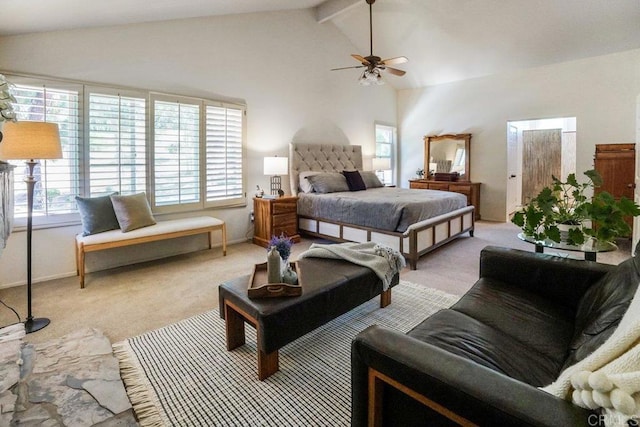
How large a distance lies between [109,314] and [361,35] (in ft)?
20.4

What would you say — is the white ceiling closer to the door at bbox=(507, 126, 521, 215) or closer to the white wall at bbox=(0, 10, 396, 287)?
the white wall at bbox=(0, 10, 396, 287)

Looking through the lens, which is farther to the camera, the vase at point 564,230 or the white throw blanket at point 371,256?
the white throw blanket at point 371,256

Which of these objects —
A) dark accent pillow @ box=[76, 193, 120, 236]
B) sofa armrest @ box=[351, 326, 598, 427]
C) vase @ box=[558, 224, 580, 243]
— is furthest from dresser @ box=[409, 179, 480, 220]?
sofa armrest @ box=[351, 326, 598, 427]

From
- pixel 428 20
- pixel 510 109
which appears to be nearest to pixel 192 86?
pixel 428 20

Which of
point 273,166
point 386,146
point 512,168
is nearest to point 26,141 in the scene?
point 273,166

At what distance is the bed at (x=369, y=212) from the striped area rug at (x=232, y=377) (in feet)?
4.82

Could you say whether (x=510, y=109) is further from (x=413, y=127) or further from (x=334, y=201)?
(x=334, y=201)

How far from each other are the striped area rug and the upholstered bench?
1.41 m

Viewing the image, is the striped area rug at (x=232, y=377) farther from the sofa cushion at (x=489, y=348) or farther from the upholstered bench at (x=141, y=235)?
the upholstered bench at (x=141, y=235)

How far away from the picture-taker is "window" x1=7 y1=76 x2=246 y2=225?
3416 mm

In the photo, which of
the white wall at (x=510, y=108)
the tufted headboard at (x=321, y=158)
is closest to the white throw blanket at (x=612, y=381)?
the tufted headboard at (x=321, y=158)

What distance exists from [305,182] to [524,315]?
413 cm

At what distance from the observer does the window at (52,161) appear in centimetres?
328

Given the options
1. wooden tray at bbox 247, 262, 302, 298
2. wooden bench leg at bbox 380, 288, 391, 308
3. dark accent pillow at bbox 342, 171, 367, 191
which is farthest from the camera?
dark accent pillow at bbox 342, 171, 367, 191
